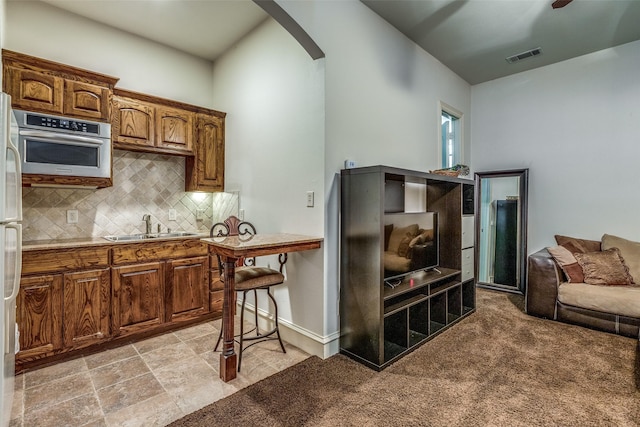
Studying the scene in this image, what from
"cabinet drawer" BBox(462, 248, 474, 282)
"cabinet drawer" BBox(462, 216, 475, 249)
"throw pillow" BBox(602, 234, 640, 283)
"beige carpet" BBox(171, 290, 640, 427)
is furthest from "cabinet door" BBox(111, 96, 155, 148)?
"throw pillow" BBox(602, 234, 640, 283)

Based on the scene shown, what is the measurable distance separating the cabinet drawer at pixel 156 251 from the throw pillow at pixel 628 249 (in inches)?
177

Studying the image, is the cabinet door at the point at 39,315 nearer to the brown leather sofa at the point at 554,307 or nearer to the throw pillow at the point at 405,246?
the throw pillow at the point at 405,246

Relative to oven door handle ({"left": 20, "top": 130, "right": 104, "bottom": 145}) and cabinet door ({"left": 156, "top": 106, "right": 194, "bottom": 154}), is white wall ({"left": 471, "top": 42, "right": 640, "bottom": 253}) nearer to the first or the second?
cabinet door ({"left": 156, "top": 106, "right": 194, "bottom": 154})

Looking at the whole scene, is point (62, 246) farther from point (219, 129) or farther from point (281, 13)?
point (281, 13)

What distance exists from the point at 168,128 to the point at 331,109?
6.22 ft

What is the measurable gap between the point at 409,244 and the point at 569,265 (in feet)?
6.09

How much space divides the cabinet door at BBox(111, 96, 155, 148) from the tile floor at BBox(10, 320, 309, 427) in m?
1.96

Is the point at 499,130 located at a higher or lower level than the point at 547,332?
higher

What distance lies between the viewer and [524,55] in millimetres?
3809

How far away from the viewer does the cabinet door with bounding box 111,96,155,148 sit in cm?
295

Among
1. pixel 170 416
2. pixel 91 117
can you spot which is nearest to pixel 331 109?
pixel 91 117

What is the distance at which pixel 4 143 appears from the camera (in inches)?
50.3

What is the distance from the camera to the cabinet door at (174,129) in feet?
10.5

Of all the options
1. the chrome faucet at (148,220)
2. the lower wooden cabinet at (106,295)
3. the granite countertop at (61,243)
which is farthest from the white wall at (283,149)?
the granite countertop at (61,243)
